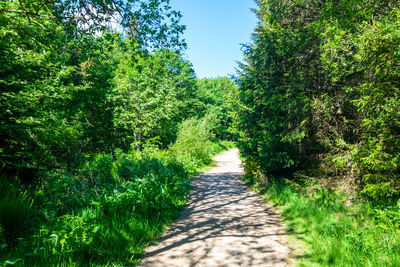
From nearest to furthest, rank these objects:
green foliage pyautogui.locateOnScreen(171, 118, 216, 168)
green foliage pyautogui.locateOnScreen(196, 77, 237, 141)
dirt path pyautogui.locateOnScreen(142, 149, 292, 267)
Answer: dirt path pyautogui.locateOnScreen(142, 149, 292, 267) < green foliage pyautogui.locateOnScreen(171, 118, 216, 168) < green foliage pyautogui.locateOnScreen(196, 77, 237, 141)

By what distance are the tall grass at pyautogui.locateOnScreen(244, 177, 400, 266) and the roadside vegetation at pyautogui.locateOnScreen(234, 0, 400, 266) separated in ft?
0.06

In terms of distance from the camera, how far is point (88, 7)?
5.60 m

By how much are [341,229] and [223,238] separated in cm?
231

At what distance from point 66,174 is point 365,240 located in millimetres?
6311

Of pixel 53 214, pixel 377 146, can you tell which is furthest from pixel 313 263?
pixel 53 214

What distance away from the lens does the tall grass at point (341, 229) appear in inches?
117

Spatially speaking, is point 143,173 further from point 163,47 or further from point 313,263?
point 313,263

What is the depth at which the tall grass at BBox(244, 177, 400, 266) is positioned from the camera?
9.77 ft

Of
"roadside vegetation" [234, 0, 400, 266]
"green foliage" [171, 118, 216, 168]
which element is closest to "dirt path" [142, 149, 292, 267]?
"roadside vegetation" [234, 0, 400, 266]

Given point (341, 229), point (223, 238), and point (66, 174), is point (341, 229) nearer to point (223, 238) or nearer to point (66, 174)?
point (223, 238)

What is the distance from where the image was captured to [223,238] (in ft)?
13.8

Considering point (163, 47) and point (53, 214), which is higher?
point (163, 47)

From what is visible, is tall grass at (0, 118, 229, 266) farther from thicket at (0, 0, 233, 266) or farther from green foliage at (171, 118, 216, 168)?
green foliage at (171, 118, 216, 168)

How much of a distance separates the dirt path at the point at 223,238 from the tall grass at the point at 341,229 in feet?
1.55
